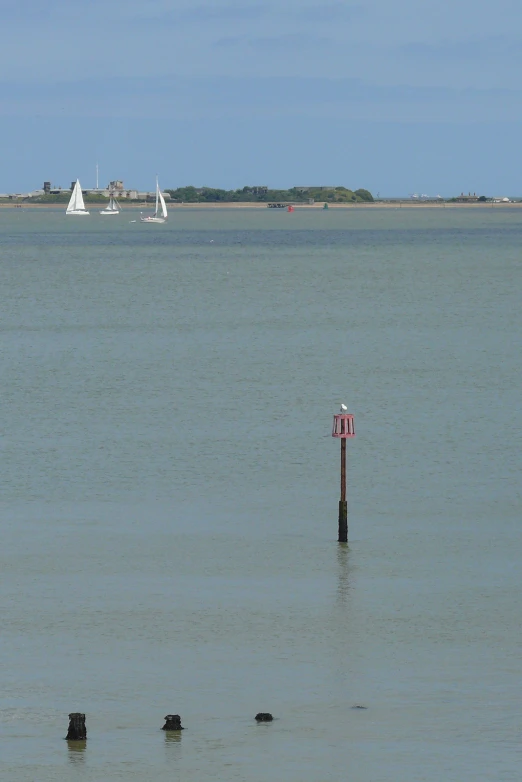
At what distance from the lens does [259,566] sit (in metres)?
37.6

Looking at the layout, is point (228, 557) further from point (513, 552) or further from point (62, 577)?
point (513, 552)

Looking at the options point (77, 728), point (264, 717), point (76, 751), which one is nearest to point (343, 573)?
point (264, 717)

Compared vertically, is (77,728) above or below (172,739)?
above

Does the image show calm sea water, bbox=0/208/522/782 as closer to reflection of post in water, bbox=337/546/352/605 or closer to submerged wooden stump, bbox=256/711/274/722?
reflection of post in water, bbox=337/546/352/605

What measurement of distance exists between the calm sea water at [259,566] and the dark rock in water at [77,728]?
0.79 ft

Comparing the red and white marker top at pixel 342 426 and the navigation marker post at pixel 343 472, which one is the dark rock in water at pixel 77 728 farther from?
the red and white marker top at pixel 342 426

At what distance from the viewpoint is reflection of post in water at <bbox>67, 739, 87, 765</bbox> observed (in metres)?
25.9

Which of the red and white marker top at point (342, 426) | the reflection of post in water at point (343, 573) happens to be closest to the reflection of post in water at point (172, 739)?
the reflection of post in water at point (343, 573)

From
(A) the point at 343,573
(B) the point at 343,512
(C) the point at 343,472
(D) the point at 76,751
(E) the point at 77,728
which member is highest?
(C) the point at 343,472

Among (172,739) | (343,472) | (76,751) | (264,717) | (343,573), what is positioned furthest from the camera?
(343,472)

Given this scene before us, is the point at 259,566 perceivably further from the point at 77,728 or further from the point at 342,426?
the point at 77,728

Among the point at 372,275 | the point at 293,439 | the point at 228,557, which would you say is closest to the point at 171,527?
the point at 228,557

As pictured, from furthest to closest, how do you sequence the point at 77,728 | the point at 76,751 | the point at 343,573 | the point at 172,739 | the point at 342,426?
1. the point at 342,426
2. the point at 343,573
3. the point at 172,739
4. the point at 77,728
5. the point at 76,751

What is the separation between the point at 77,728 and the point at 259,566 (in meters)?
11.6
